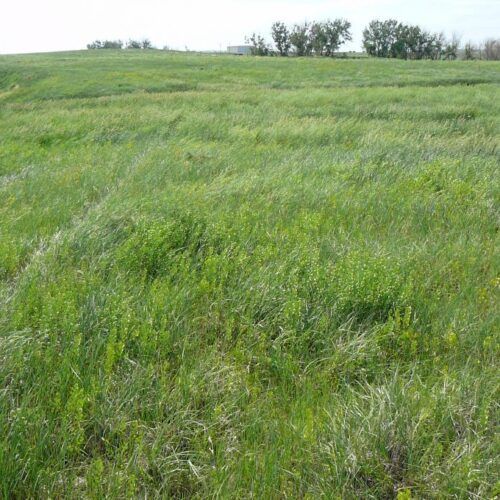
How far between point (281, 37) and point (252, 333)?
72.8 meters

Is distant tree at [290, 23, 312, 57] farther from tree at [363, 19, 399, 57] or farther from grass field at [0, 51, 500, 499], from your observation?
grass field at [0, 51, 500, 499]

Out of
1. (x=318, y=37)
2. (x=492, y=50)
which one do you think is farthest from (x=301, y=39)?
(x=492, y=50)

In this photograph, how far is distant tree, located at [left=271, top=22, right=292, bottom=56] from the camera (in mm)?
69875

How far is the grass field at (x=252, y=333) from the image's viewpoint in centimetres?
241

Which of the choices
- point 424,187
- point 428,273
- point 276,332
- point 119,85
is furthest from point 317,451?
point 119,85

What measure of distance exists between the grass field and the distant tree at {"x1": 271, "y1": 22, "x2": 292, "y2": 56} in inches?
2670

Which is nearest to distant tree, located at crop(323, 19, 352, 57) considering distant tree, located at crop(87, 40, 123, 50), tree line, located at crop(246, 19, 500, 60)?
tree line, located at crop(246, 19, 500, 60)

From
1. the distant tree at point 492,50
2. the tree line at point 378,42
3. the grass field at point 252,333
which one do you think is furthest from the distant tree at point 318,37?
the grass field at point 252,333

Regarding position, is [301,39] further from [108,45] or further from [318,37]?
[108,45]

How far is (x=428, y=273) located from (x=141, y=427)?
268 centimetres

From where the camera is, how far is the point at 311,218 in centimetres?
534

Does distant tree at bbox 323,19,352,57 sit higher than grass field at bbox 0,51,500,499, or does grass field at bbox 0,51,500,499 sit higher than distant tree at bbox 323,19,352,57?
distant tree at bbox 323,19,352,57

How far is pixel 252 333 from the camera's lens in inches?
138

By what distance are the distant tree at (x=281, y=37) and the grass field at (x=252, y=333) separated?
67808mm
